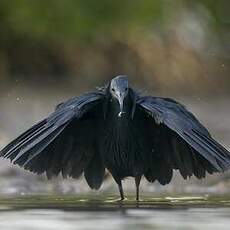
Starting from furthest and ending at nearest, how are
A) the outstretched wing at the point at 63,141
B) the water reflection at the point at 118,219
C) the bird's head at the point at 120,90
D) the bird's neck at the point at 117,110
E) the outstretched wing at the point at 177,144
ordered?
1. the bird's neck at the point at 117,110
2. the bird's head at the point at 120,90
3. the outstretched wing at the point at 63,141
4. the outstretched wing at the point at 177,144
5. the water reflection at the point at 118,219

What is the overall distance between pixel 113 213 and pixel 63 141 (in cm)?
194

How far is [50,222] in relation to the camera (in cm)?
941

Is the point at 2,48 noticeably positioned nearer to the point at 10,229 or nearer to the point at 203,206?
the point at 203,206

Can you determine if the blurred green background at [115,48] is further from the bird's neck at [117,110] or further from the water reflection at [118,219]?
the water reflection at [118,219]

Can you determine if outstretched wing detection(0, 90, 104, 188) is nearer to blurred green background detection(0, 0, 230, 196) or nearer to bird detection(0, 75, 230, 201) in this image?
bird detection(0, 75, 230, 201)

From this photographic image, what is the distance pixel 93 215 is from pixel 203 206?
1541 mm

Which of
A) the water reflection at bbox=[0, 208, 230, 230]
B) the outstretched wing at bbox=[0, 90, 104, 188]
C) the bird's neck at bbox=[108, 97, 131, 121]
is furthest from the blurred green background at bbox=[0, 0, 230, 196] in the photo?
the water reflection at bbox=[0, 208, 230, 230]

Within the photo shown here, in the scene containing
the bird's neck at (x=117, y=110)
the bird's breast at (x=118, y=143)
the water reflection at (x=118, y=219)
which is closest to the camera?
the water reflection at (x=118, y=219)

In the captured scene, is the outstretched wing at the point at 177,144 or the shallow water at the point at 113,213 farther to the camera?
the outstretched wing at the point at 177,144

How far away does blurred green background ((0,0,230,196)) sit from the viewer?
2066cm

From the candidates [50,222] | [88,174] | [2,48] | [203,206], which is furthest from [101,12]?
[50,222]

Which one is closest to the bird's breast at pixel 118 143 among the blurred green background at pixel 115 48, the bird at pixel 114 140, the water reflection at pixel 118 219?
the bird at pixel 114 140

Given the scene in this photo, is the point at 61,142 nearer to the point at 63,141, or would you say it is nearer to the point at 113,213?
the point at 63,141

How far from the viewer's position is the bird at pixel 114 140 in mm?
11422
